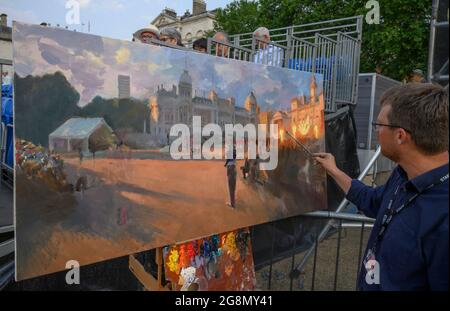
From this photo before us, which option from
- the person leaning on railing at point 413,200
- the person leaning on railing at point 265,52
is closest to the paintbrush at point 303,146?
the person leaning on railing at point 413,200

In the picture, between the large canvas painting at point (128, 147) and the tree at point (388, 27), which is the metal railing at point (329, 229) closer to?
the large canvas painting at point (128, 147)

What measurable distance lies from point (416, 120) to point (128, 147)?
1.37 m

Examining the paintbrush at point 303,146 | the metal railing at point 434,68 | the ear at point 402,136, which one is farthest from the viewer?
the paintbrush at point 303,146

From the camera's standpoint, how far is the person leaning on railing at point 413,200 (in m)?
1.23

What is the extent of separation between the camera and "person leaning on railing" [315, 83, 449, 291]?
1232mm

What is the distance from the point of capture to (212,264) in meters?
2.67

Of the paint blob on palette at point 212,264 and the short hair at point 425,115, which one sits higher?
the short hair at point 425,115

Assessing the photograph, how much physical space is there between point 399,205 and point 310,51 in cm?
453

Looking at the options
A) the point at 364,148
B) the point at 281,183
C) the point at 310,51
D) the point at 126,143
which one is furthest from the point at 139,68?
the point at 364,148

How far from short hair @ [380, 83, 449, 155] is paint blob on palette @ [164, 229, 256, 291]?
5.02 ft

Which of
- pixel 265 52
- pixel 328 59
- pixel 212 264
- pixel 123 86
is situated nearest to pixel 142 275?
pixel 212 264

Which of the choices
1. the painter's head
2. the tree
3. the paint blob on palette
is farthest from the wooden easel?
the tree

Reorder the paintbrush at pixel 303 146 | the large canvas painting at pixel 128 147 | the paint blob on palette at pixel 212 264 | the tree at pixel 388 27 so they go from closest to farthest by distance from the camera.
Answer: the large canvas painting at pixel 128 147, the paint blob on palette at pixel 212 264, the paintbrush at pixel 303 146, the tree at pixel 388 27

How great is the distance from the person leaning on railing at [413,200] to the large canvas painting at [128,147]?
1.08 m
